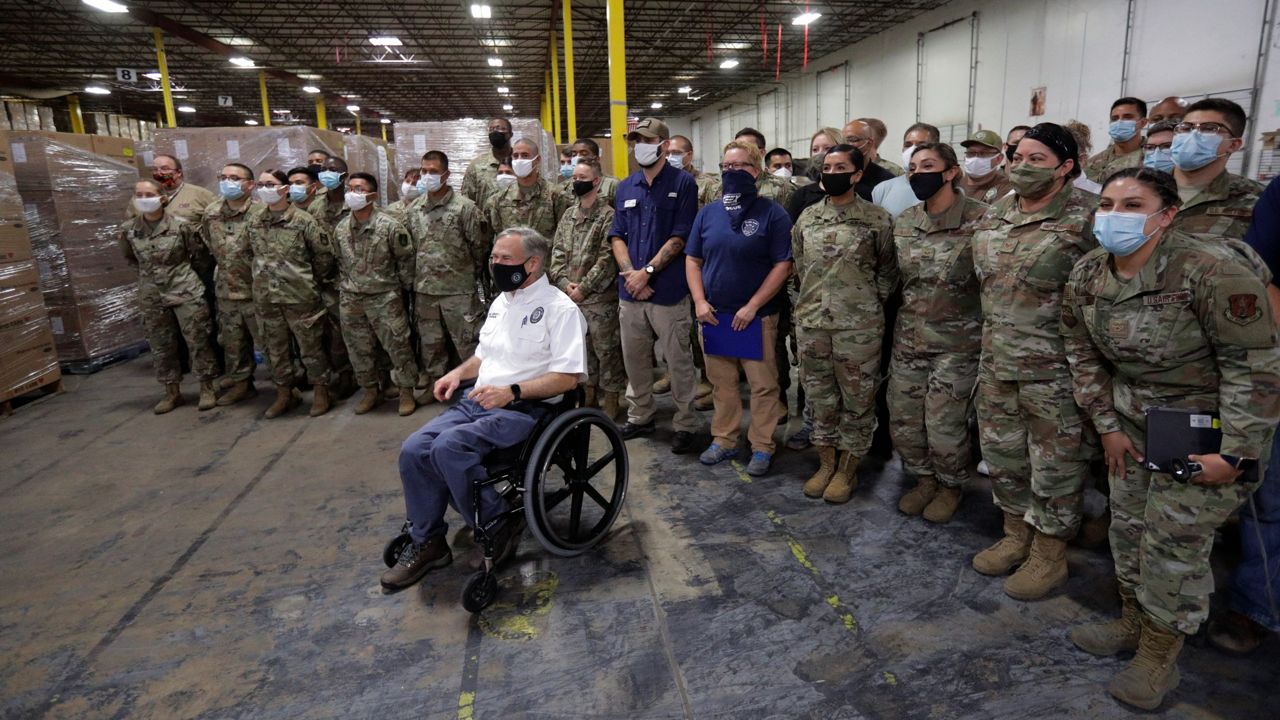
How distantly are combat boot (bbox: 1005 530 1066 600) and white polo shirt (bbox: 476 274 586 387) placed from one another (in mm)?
1747

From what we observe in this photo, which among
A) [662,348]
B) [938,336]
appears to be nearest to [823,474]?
[938,336]

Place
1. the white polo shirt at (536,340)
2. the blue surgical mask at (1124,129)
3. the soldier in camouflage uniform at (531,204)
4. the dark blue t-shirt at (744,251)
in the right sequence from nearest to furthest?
the white polo shirt at (536,340) → the dark blue t-shirt at (744,251) → the blue surgical mask at (1124,129) → the soldier in camouflage uniform at (531,204)

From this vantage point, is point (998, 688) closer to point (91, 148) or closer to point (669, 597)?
point (669, 597)

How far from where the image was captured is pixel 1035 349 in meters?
2.17

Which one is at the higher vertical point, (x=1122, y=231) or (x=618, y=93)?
(x=618, y=93)

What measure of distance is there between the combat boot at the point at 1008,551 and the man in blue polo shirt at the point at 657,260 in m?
1.61

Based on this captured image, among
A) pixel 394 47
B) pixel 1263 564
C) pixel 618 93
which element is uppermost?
pixel 394 47

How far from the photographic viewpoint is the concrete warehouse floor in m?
1.88

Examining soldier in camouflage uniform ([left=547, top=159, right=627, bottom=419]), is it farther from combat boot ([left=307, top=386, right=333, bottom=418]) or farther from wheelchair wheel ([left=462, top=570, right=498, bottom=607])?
combat boot ([left=307, top=386, right=333, bottom=418])

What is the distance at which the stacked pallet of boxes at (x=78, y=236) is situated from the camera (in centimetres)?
539

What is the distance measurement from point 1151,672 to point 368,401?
4.33 m

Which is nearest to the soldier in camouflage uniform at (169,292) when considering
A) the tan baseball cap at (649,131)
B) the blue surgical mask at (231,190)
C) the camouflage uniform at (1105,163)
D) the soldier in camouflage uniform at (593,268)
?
the blue surgical mask at (231,190)

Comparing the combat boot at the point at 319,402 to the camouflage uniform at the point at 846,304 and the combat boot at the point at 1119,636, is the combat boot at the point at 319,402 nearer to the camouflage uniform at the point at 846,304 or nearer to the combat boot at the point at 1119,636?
the camouflage uniform at the point at 846,304

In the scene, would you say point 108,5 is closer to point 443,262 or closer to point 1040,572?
point 443,262
